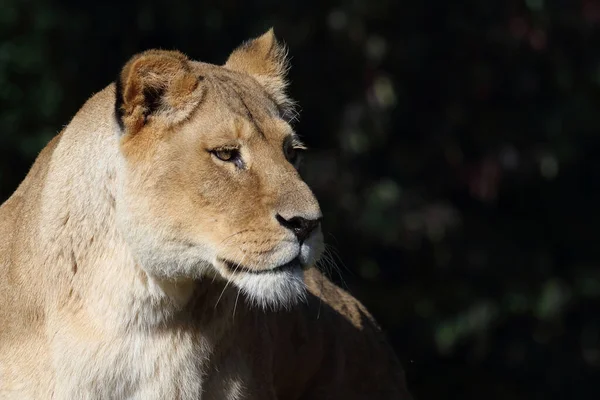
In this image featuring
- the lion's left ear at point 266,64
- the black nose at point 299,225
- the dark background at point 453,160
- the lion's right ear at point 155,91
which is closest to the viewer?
the black nose at point 299,225

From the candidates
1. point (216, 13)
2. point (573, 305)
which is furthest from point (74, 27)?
point (573, 305)

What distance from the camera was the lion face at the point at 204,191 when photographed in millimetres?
3832

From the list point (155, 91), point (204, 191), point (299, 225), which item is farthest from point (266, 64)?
point (299, 225)

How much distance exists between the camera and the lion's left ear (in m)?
4.61

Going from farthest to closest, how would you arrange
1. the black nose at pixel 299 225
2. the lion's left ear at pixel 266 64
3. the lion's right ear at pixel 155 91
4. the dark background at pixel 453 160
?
the dark background at pixel 453 160 → the lion's left ear at pixel 266 64 → the lion's right ear at pixel 155 91 → the black nose at pixel 299 225

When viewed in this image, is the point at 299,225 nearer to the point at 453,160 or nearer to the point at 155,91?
the point at 155,91

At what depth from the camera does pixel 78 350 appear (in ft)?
13.1

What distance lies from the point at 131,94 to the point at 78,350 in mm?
796

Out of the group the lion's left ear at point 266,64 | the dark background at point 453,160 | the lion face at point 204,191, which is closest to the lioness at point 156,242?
the lion face at point 204,191

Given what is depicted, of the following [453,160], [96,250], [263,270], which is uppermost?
[263,270]

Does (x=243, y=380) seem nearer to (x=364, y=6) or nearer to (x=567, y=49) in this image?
(x=364, y=6)

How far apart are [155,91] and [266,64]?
76cm

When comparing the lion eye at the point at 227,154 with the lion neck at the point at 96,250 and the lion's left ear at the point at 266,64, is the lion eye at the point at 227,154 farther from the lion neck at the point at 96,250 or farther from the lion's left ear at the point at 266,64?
the lion's left ear at the point at 266,64

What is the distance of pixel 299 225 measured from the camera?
3.81 metres
